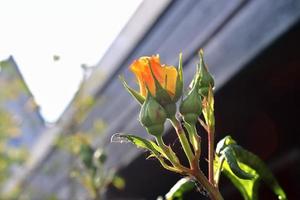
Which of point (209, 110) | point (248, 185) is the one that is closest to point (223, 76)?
point (248, 185)

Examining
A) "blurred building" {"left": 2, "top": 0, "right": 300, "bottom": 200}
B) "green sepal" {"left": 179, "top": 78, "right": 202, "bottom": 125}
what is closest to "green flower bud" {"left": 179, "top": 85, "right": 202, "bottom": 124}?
"green sepal" {"left": 179, "top": 78, "right": 202, "bottom": 125}

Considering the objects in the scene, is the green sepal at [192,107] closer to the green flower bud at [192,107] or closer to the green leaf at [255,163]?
the green flower bud at [192,107]

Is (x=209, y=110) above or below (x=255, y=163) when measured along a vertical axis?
above

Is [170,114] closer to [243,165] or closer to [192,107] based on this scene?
[192,107]

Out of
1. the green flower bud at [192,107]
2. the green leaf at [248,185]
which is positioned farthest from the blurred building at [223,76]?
the green flower bud at [192,107]

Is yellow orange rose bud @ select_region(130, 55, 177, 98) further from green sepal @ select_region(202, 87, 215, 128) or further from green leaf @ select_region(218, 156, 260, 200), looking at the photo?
green leaf @ select_region(218, 156, 260, 200)

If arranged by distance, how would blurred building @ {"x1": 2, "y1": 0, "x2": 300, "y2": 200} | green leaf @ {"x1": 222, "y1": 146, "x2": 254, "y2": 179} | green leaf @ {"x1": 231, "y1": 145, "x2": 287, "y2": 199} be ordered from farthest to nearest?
blurred building @ {"x1": 2, "y1": 0, "x2": 300, "y2": 200}
green leaf @ {"x1": 231, "y1": 145, "x2": 287, "y2": 199}
green leaf @ {"x1": 222, "y1": 146, "x2": 254, "y2": 179}
